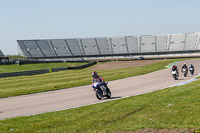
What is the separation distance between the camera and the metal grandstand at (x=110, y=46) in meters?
114

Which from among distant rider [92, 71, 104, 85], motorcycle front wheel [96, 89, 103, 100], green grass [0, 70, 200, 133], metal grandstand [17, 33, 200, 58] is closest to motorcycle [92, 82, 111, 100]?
motorcycle front wheel [96, 89, 103, 100]

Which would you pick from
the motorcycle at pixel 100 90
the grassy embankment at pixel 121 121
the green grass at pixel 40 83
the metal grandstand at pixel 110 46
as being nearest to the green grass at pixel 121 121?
the grassy embankment at pixel 121 121

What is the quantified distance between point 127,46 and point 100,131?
11192cm

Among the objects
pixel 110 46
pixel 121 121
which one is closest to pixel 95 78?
pixel 121 121

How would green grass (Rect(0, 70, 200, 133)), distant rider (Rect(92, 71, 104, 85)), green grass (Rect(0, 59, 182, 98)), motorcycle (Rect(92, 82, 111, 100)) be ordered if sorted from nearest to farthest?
green grass (Rect(0, 70, 200, 133)), motorcycle (Rect(92, 82, 111, 100)), distant rider (Rect(92, 71, 104, 85)), green grass (Rect(0, 59, 182, 98))

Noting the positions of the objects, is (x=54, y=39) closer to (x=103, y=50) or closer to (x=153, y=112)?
(x=103, y=50)

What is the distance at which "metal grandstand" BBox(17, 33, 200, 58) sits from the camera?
11381 cm

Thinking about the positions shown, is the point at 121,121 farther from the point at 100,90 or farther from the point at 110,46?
the point at 110,46

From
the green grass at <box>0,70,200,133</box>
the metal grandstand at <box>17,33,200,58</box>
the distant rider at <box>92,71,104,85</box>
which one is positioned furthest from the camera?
the metal grandstand at <box>17,33,200,58</box>

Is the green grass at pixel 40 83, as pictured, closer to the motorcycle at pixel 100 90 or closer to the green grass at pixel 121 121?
the motorcycle at pixel 100 90

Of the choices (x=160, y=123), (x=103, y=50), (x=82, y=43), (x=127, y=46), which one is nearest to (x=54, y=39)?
(x=82, y=43)

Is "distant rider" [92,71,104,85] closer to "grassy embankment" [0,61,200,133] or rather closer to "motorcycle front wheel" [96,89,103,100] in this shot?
"motorcycle front wheel" [96,89,103,100]

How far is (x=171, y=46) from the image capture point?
114 metres

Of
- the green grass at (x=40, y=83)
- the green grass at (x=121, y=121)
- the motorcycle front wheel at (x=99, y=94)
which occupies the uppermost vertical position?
the green grass at (x=121, y=121)
